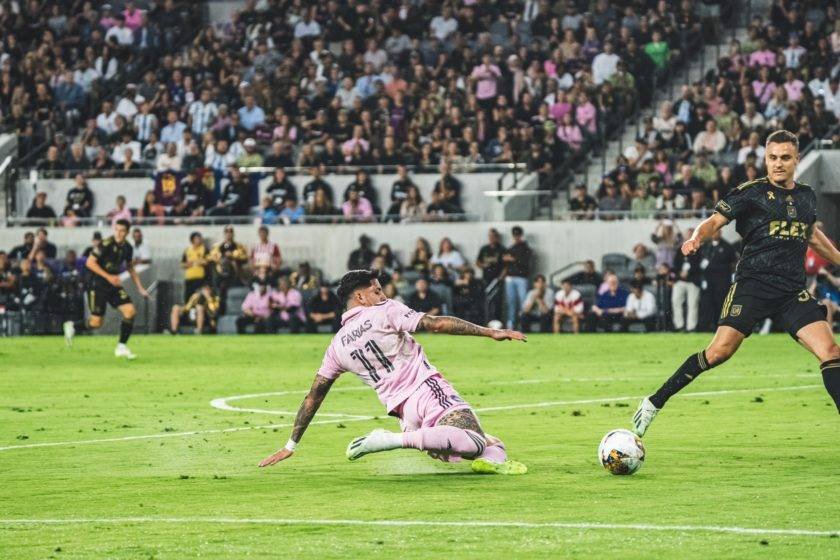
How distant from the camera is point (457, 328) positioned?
33.6 feet

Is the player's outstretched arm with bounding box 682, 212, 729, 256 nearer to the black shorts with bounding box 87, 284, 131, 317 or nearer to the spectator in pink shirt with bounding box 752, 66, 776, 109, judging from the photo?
the black shorts with bounding box 87, 284, 131, 317

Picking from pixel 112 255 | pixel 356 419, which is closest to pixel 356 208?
pixel 112 255

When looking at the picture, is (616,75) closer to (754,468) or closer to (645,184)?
(645,184)

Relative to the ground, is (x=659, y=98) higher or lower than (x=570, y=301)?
higher

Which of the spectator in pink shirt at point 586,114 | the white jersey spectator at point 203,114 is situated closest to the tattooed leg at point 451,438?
the spectator in pink shirt at point 586,114

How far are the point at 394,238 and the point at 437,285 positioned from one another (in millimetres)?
2354

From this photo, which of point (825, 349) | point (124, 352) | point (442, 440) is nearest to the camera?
point (442, 440)

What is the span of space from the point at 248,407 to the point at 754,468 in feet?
23.4

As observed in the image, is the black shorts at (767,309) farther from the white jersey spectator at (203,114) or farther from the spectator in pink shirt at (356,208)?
the white jersey spectator at (203,114)

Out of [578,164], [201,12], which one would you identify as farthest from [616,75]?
[201,12]

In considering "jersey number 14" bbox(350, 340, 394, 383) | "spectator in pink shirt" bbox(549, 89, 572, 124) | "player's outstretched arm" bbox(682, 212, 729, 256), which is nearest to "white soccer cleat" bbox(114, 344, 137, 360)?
"spectator in pink shirt" bbox(549, 89, 572, 124)

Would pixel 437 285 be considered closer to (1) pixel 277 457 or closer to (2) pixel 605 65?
(2) pixel 605 65

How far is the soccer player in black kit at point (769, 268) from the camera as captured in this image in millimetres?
11258

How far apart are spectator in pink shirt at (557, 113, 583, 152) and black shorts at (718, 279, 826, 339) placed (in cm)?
2395
